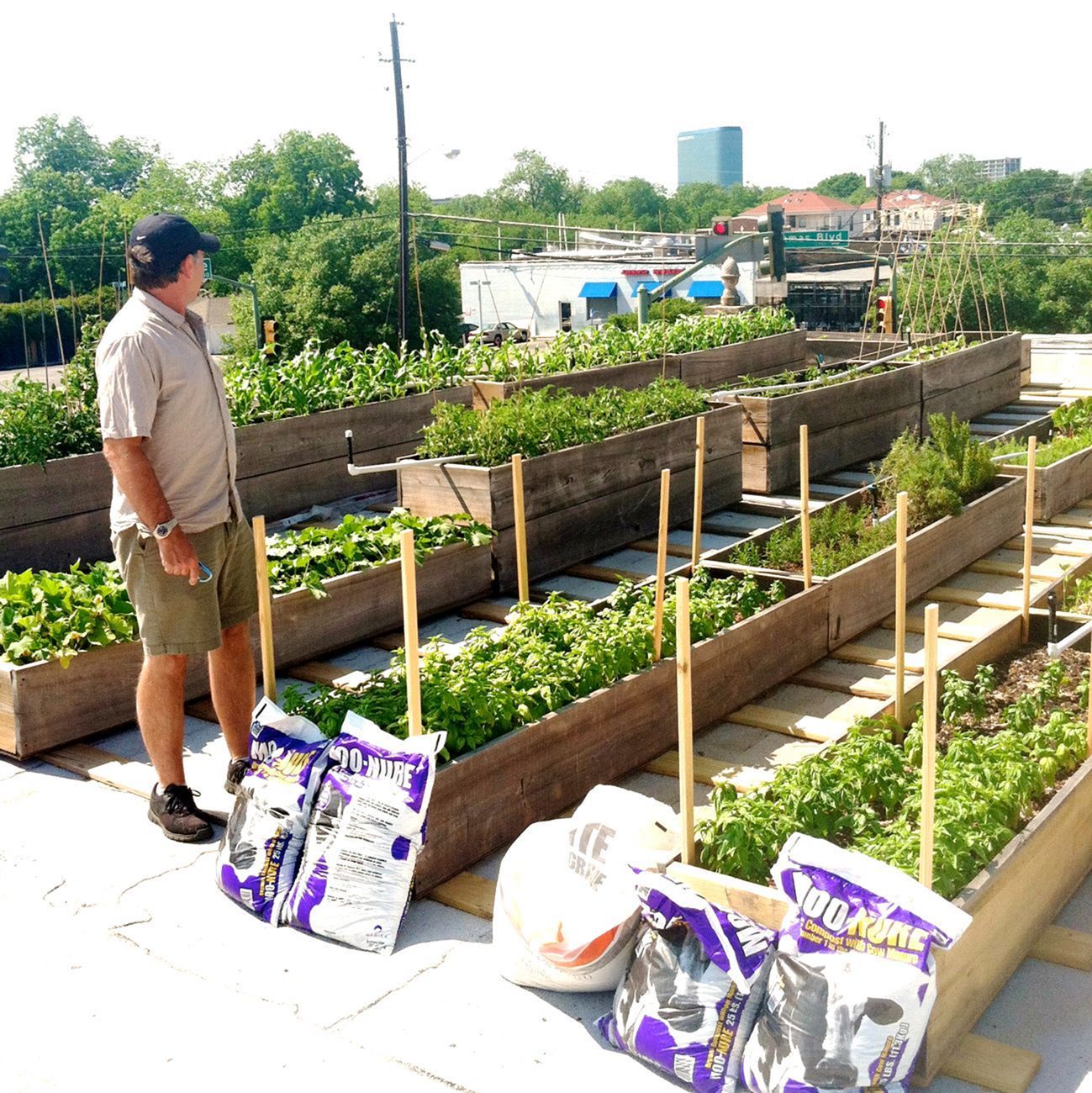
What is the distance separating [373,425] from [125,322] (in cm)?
520

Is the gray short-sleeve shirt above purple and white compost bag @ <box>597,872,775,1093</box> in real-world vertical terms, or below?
above

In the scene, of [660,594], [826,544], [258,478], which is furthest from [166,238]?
[258,478]

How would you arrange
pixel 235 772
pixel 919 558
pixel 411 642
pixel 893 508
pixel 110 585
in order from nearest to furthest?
pixel 411 642, pixel 235 772, pixel 110 585, pixel 919 558, pixel 893 508

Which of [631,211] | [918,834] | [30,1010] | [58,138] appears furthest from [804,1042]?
[631,211]

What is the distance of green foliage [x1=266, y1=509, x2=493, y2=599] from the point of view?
575 cm

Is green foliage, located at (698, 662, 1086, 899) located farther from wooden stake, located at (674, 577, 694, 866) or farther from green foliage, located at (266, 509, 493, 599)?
green foliage, located at (266, 509, 493, 599)

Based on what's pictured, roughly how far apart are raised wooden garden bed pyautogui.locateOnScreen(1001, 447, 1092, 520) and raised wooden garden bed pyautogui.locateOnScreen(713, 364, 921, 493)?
5.26ft

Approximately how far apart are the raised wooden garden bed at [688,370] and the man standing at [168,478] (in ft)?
18.1

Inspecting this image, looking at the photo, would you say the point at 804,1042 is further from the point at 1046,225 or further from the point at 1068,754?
the point at 1046,225

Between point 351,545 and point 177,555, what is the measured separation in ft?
7.47

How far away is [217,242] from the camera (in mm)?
4039

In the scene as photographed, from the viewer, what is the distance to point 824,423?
31.2ft

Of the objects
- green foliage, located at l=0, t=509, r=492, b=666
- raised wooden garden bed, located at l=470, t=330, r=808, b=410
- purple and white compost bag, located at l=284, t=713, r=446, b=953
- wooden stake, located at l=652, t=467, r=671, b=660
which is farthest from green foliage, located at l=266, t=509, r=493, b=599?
raised wooden garden bed, located at l=470, t=330, r=808, b=410

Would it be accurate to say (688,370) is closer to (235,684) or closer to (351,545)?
(351,545)
